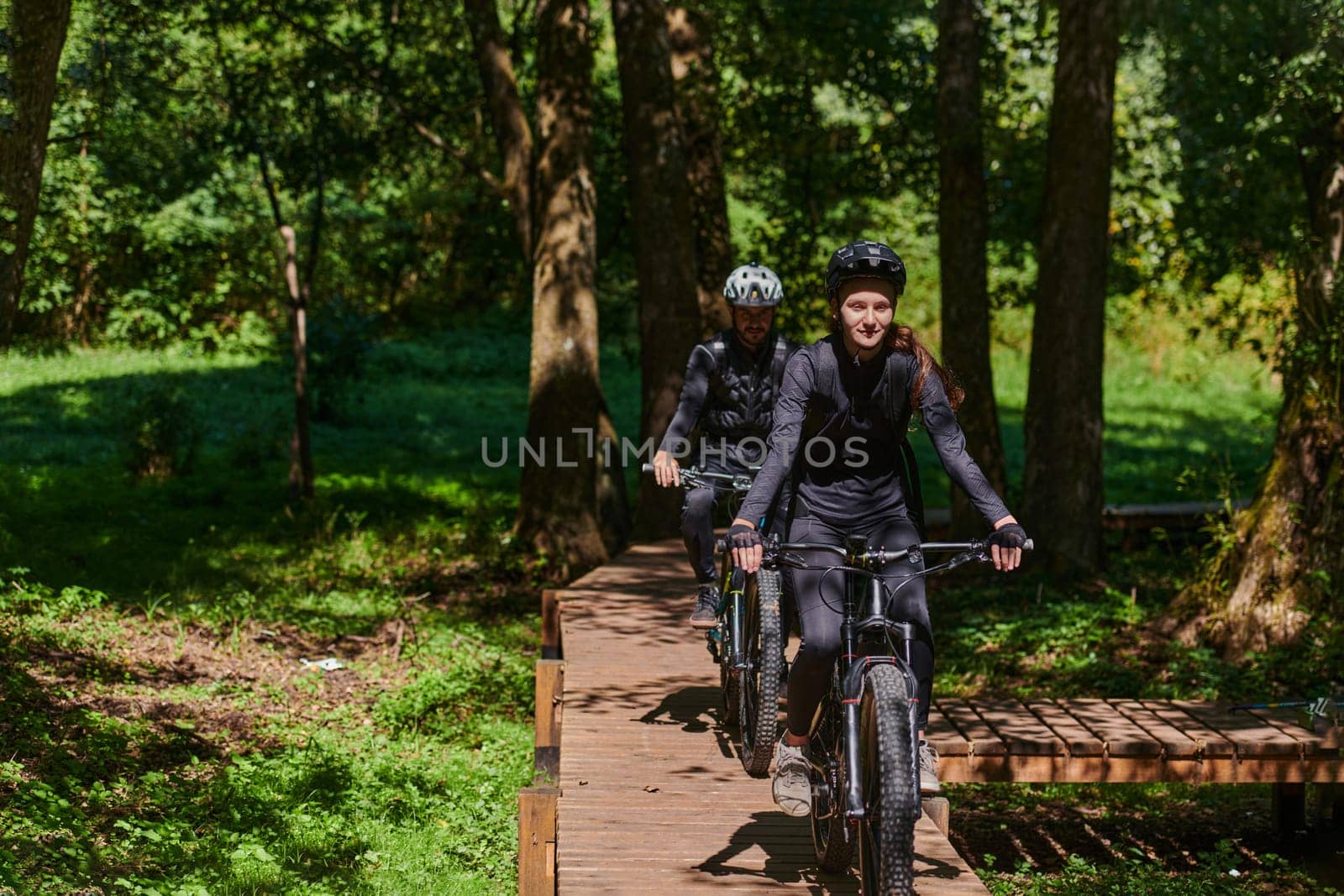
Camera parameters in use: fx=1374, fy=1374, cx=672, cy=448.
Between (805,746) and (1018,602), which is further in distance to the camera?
(1018,602)

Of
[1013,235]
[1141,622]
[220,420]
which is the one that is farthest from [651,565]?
[220,420]

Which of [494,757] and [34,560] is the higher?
[34,560]

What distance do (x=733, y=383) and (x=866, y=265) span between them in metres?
2.47

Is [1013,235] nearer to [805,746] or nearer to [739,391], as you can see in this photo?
[739,391]

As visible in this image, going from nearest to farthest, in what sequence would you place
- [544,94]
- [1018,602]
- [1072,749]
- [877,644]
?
[877,644], [1072,749], [1018,602], [544,94]

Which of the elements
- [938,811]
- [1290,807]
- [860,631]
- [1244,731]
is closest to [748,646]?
[938,811]

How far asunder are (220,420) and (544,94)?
9427 mm

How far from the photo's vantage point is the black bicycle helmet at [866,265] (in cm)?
496

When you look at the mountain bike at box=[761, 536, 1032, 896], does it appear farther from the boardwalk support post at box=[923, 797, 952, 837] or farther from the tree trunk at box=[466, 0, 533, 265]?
the tree trunk at box=[466, 0, 533, 265]

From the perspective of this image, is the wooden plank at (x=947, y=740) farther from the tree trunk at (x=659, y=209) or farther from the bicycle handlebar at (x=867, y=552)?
the tree trunk at (x=659, y=209)

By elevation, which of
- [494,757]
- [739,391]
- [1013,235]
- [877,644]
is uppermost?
[1013,235]

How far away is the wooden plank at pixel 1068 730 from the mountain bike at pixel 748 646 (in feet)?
5.62

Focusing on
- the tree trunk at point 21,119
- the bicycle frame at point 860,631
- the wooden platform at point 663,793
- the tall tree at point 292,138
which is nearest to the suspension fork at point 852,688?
the bicycle frame at point 860,631

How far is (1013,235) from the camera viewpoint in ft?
60.7
